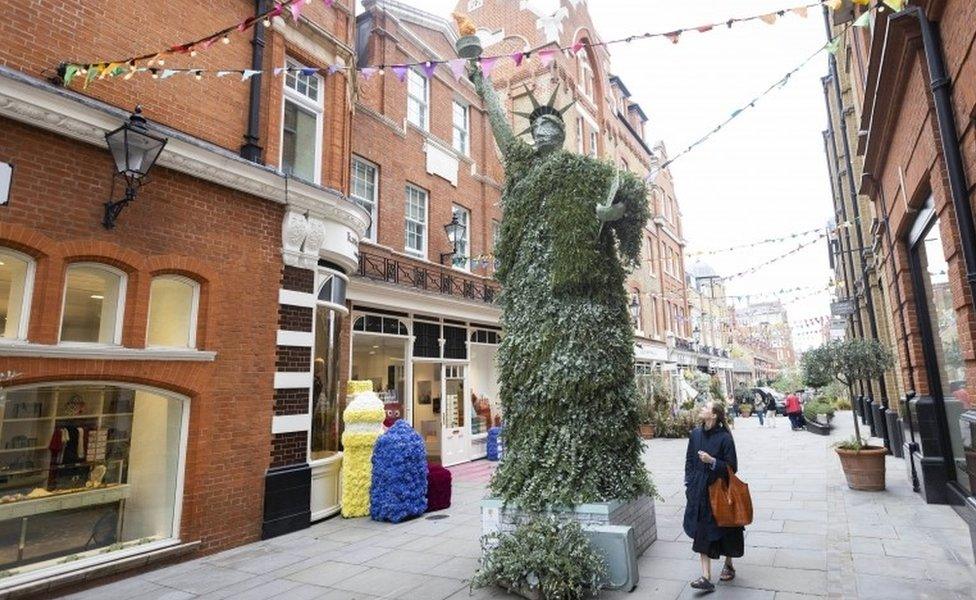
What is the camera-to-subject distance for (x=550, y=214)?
5.91 m

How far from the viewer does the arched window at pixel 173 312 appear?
6.24 m

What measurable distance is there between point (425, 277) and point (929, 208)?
9.26m

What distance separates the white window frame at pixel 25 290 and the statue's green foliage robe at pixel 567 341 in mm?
4767

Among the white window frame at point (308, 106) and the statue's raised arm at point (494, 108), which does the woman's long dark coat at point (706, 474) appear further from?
the white window frame at point (308, 106)

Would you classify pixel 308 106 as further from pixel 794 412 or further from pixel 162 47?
pixel 794 412

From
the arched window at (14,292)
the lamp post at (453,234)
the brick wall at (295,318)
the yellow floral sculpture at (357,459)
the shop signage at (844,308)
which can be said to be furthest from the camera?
the shop signage at (844,308)

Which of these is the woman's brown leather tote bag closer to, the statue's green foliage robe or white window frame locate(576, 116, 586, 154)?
the statue's green foliage robe

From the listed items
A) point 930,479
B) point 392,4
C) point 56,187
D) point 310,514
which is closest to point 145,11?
point 56,187

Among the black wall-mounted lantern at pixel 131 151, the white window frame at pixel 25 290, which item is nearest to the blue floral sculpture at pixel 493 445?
the black wall-mounted lantern at pixel 131 151

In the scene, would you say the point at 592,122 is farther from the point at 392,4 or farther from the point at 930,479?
the point at 930,479

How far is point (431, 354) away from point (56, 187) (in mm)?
8395

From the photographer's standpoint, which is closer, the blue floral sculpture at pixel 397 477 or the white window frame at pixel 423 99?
the blue floral sculpture at pixel 397 477

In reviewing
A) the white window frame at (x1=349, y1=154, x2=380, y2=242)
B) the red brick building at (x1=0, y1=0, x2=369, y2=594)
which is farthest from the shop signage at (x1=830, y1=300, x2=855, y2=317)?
the red brick building at (x1=0, y1=0, x2=369, y2=594)

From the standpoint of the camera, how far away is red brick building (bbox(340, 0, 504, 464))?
37.6 ft
